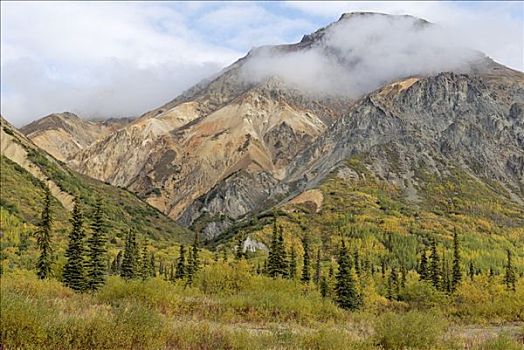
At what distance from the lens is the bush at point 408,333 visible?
2045 centimetres

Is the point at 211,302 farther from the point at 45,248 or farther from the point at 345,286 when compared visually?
the point at 345,286

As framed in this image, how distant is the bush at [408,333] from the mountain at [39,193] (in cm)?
7659

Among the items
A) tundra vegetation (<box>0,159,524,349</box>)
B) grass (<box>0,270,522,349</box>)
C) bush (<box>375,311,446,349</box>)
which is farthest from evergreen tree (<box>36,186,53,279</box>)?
bush (<box>375,311,446,349</box>)

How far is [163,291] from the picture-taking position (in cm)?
Answer: 2988

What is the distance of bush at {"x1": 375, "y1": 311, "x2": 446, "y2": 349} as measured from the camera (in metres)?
20.5

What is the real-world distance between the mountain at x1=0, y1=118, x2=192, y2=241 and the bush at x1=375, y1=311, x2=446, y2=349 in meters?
76.6

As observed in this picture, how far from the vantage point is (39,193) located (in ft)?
421

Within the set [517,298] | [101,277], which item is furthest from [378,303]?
[101,277]

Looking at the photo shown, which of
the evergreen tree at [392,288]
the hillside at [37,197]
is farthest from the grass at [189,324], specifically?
the hillside at [37,197]

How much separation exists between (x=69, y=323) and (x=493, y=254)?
178 meters

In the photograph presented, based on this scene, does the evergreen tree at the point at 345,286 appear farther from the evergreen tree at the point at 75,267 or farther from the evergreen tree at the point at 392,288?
the evergreen tree at the point at 75,267

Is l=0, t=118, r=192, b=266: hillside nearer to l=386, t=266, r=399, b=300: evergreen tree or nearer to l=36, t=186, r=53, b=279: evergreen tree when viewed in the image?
l=36, t=186, r=53, b=279: evergreen tree

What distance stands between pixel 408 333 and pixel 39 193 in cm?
12039

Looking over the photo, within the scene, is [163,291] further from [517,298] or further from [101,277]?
[517,298]
